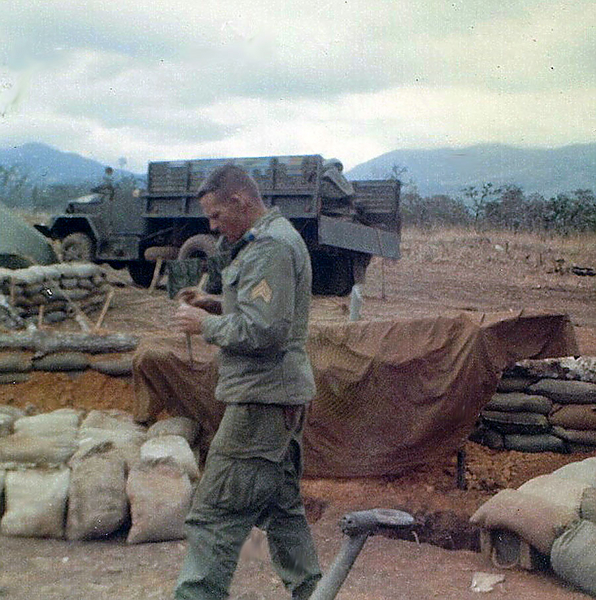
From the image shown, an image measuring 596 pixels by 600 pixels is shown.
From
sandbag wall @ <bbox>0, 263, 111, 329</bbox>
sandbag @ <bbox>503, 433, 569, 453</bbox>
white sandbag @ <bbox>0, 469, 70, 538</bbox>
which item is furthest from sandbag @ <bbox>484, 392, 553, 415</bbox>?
sandbag wall @ <bbox>0, 263, 111, 329</bbox>

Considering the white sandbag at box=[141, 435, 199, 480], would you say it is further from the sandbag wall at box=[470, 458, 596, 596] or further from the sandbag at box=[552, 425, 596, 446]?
the sandbag at box=[552, 425, 596, 446]

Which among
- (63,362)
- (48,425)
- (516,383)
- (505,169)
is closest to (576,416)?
(516,383)

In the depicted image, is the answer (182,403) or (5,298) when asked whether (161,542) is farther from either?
(5,298)

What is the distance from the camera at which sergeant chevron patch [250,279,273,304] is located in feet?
8.98

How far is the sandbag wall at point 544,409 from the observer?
5.95 metres

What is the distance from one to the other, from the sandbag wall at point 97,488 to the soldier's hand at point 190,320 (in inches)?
65.3

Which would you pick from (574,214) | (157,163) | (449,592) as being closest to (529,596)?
(449,592)

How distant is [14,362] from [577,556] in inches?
160

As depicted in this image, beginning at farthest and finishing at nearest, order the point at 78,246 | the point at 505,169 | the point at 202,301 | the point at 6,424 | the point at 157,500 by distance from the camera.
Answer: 1. the point at 505,169
2. the point at 78,246
3. the point at 6,424
4. the point at 157,500
5. the point at 202,301

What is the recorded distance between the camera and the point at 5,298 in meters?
8.62

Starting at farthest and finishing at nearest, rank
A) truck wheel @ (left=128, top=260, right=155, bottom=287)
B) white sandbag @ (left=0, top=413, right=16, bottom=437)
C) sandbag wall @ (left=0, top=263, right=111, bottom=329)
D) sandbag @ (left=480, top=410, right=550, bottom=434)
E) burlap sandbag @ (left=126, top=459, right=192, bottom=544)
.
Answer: truck wheel @ (left=128, top=260, right=155, bottom=287) → sandbag wall @ (left=0, top=263, right=111, bottom=329) → sandbag @ (left=480, top=410, right=550, bottom=434) → white sandbag @ (left=0, top=413, right=16, bottom=437) → burlap sandbag @ (left=126, top=459, right=192, bottom=544)

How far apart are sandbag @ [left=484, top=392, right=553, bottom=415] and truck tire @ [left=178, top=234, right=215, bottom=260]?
24.5 feet

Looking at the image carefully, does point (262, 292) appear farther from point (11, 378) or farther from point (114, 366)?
point (11, 378)

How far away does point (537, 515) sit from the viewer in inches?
157
